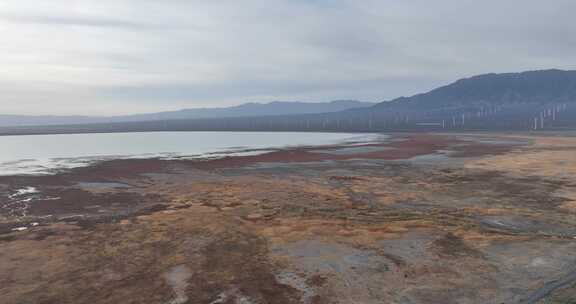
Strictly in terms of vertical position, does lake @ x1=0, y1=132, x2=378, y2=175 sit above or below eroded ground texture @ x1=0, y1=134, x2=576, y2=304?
above

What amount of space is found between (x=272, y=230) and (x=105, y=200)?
550 inches

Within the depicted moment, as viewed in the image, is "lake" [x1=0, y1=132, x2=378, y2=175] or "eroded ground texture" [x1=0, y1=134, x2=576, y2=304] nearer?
"eroded ground texture" [x1=0, y1=134, x2=576, y2=304]

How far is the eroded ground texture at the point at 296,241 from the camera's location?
41.2 ft

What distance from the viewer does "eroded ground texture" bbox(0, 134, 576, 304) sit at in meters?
12.5

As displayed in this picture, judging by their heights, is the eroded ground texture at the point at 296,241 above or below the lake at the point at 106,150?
below

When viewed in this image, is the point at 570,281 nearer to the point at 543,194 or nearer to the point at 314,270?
the point at 314,270

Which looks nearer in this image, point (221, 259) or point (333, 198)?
point (221, 259)

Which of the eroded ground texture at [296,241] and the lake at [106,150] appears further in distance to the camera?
the lake at [106,150]

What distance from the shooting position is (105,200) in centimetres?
2809

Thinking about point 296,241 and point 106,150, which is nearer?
point 296,241

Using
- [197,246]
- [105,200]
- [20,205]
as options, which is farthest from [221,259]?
[20,205]

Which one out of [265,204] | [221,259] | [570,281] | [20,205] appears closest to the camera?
[570,281]

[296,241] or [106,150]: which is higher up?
[106,150]

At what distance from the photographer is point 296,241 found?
17484 millimetres
